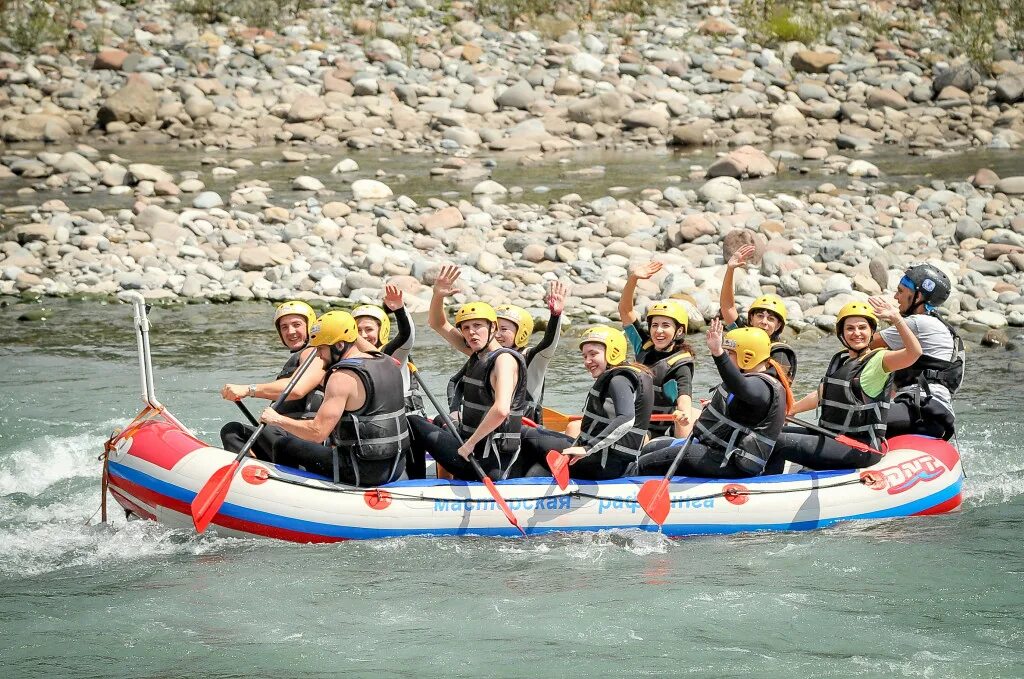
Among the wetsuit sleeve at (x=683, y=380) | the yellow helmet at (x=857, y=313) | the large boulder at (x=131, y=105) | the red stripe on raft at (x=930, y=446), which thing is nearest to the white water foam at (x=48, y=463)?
the wetsuit sleeve at (x=683, y=380)

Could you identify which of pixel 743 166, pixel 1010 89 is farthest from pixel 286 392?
pixel 1010 89

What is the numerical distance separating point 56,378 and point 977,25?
72.6 feet

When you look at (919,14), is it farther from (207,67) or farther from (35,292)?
(35,292)

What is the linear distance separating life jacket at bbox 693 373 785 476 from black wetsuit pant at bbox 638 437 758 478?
0.03 meters

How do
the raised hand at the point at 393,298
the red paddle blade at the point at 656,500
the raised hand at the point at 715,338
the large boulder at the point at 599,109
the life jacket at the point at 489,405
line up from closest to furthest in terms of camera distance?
the raised hand at the point at 715,338 < the life jacket at the point at 489,405 < the red paddle blade at the point at 656,500 < the raised hand at the point at 393,298 < the large boulder at the point at 599,109

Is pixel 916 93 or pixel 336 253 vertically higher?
pixel 916 93

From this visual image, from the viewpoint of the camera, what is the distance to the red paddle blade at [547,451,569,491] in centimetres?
770

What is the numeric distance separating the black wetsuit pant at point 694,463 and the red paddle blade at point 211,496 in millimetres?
2635

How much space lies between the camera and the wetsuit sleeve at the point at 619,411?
7.74 m

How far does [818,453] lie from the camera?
8266mm

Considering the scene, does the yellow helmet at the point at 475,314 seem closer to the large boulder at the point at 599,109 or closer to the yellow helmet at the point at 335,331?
the yellow helmet at the point at 335,331

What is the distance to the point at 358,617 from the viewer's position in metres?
7.02

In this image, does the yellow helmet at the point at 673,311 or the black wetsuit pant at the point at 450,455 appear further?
the yellow helmet at the point at 673,311

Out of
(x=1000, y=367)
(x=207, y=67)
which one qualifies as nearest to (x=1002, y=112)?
(x=1000, y=367)
